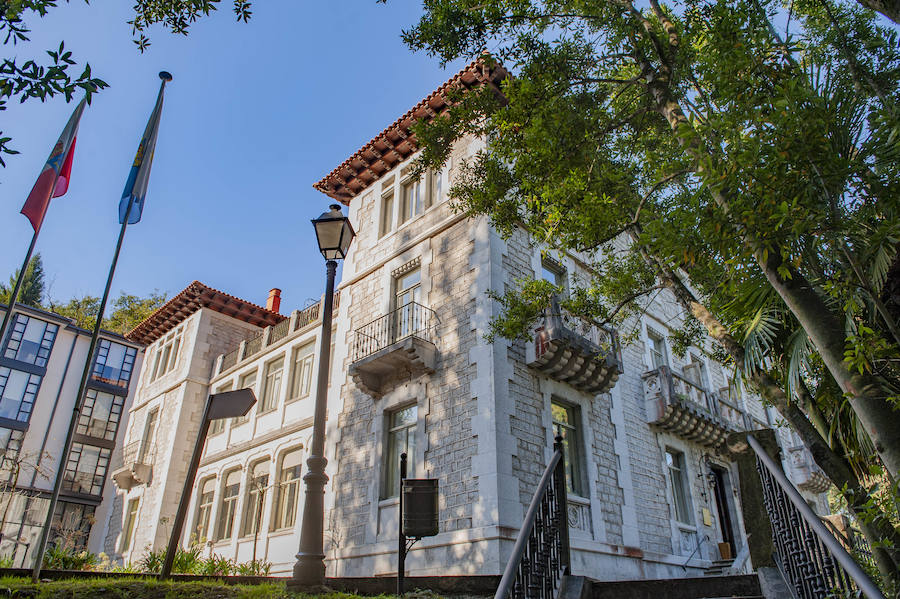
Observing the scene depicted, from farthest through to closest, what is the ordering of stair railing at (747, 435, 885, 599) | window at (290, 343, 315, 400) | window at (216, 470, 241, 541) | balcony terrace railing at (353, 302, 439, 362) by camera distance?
window at (216, 470, 241, 541)
window at (290, 343, 315, 400)
balcony terrace railing at (353, 302, 439, 362)
stair railing at (747, 435, 885, 599)

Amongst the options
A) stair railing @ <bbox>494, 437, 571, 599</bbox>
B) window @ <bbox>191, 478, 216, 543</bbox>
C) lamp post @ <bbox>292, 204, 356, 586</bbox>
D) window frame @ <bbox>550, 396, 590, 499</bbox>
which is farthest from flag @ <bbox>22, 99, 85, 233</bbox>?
window @ <bbox>191, 478, 216, 543</bbox>

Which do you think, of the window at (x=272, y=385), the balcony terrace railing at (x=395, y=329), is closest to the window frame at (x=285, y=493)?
the window at (x=272, y=385)

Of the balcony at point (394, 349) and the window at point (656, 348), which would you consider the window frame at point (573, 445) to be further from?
the window at point (656, 348)

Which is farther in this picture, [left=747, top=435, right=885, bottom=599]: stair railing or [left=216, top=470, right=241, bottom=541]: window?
[left=216, top=470, right=241, bottom=541]: window

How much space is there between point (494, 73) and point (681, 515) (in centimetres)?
1121

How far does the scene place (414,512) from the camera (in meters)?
6.91

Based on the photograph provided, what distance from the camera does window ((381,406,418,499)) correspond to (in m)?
11.8

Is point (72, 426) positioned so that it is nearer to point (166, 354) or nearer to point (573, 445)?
point (573, 445)

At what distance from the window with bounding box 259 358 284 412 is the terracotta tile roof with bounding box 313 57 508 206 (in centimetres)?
586

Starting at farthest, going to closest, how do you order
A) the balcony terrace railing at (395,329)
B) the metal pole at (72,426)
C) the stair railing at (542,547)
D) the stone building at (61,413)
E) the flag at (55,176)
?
the stone building at (61,413) → the balcony terrace railing at (395,329) → the flag at (55,176) → the metal pole at (72,426) → the stair railing at (542,547)

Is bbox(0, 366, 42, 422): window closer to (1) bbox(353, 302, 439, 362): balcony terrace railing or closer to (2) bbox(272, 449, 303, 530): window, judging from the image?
(2) bbox(272, 449, 303, 530): window

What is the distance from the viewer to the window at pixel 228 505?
57.1 ft

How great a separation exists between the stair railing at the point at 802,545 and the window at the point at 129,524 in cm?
2169

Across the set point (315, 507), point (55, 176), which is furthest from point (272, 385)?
point (315, 507)
